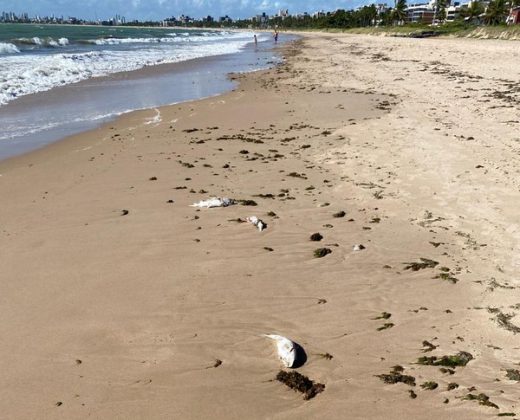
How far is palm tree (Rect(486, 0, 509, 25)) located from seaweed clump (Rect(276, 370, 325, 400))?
94092mm

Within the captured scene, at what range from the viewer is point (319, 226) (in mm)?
5945

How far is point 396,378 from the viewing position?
3350mm

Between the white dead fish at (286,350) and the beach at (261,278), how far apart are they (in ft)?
0.24

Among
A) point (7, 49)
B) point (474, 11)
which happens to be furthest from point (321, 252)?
point (474, 11)

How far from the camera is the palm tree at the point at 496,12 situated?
80.6 m

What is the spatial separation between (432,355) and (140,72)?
1042 inches

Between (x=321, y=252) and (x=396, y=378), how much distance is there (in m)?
2.04

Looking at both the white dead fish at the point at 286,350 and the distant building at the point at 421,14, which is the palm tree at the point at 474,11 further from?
the white dead fish at the point at 286,350

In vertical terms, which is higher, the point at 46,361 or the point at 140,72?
the point at 46,361

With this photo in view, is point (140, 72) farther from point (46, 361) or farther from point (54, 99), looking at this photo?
point (46, 361)

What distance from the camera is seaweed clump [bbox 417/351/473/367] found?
3475 millimetres

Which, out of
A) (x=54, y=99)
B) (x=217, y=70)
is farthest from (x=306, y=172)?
(x=217, y=70)

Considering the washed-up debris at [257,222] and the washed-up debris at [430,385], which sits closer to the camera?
the washed-up debris at [430,385]

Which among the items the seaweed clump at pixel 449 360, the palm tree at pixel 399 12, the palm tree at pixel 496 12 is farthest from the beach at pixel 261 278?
the palm tree at pixel 399 12
